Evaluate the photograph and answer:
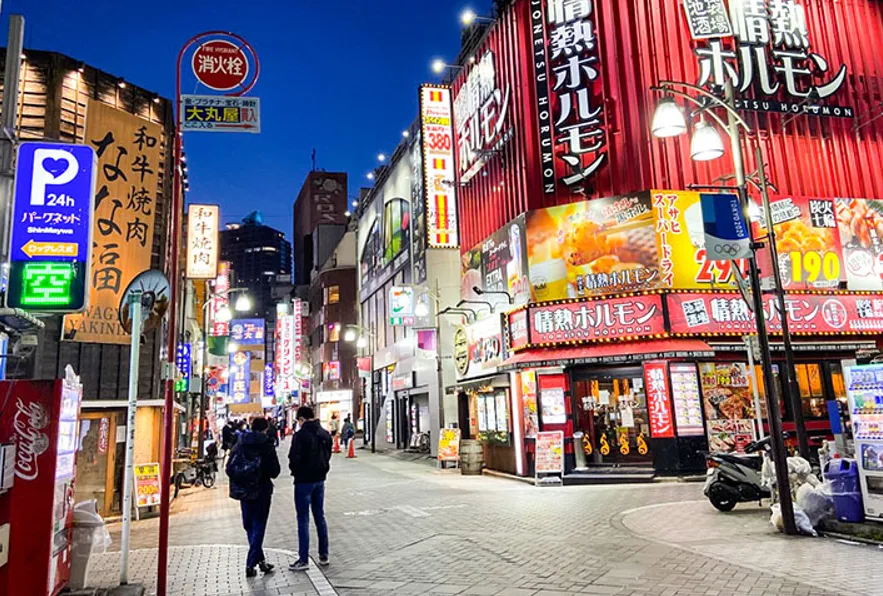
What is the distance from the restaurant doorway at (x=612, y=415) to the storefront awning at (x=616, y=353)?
1100mm

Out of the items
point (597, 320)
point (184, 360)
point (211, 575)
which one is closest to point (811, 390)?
point (597, 320)

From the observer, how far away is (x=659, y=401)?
56.4 ft

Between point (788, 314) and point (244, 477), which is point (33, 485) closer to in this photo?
point (244, 477)

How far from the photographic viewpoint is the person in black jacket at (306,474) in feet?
26.9

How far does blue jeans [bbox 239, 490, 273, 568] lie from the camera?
798 centimetres

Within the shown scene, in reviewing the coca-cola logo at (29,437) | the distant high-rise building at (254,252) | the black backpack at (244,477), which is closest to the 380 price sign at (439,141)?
the black backpack at (244,477)

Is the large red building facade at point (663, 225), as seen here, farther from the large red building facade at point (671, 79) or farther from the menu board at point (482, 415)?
the menu board at point (482, 415)

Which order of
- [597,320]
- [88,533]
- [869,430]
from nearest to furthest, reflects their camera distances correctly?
[88,533] → [869,430] → [597,320]

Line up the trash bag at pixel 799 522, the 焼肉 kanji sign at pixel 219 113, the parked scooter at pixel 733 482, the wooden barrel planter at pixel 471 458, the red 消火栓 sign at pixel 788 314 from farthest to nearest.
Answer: the wooden barrel planter at pixel 471 458, the red 消火栓 sign at pixel 788 314, the parked scooter at pixel 733 482, the trash bag at pixel 799 522, the 焼肉 kanji sign at pixel 219 113

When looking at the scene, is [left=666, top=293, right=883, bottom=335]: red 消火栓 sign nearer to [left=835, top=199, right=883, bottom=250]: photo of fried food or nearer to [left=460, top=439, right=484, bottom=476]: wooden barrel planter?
[left=835, top=199, right=883, bottom=250]: photo of fried food

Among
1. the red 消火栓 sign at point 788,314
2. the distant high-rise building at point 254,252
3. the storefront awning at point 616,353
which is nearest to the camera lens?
the storefront awning at point 616,353

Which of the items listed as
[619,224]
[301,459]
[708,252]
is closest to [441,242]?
[619,224]

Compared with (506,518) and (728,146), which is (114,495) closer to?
(506,518)

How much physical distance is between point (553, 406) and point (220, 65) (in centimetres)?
1272
